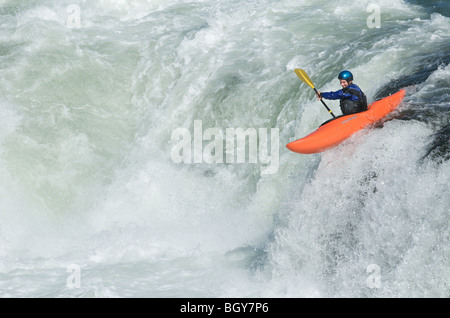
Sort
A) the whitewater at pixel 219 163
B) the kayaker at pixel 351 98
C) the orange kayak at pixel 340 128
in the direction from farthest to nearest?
the kayaker at pixel 351 98 < the orange kayak at pixel 340 128 < the whitewater at pixel 219 163

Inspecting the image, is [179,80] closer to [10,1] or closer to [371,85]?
[371,85]

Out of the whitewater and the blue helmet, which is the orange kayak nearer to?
the whitewater

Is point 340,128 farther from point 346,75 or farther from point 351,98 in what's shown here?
point 346,75

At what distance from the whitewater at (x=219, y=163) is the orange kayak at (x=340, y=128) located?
0.11 metres

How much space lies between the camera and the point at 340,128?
5617 mm

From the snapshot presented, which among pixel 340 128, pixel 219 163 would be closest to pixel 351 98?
pixel 340 128

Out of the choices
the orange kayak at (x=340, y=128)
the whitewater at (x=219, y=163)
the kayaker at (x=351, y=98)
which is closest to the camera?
the whitewater at (x=219, y=163)

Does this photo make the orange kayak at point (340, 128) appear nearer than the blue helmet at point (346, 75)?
Yes

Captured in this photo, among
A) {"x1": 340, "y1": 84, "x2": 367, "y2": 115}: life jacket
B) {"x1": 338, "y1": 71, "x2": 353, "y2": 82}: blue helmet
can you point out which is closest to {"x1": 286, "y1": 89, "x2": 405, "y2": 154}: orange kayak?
{"x1": 340, "y1": 84, "x2": 367, "y2": 115}: life jacket

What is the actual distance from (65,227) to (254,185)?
2.55 m

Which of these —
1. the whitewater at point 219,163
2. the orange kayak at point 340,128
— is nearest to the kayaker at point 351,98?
the orange kayak at point 340,128

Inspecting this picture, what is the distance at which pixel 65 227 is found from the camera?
23.2ft

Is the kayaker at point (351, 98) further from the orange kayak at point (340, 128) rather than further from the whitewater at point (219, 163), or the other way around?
the whitewater at point (219, 163)

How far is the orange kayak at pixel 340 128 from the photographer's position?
221 inches
